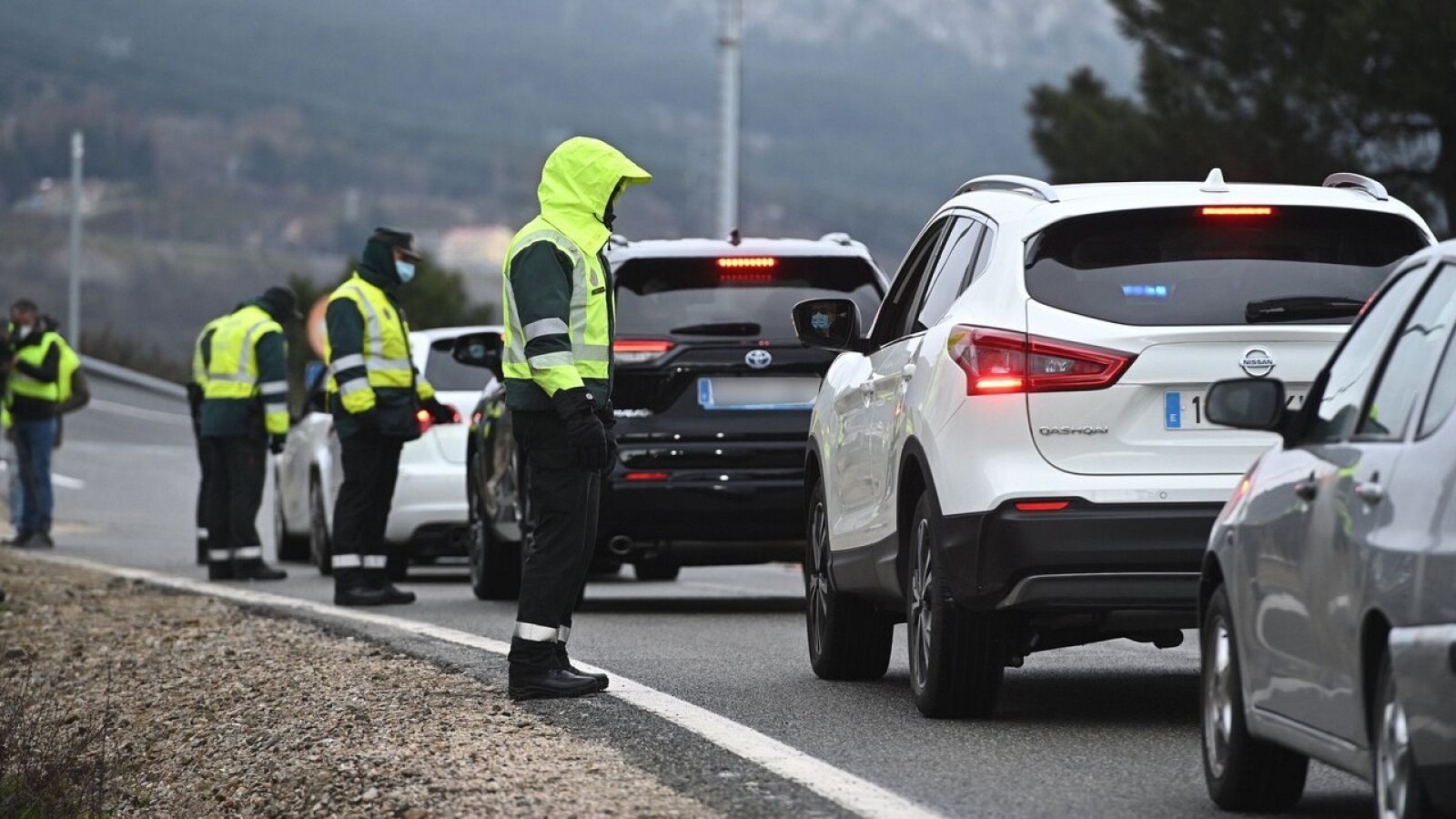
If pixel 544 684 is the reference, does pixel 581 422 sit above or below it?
above

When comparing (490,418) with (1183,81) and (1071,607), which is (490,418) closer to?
(1071,607)

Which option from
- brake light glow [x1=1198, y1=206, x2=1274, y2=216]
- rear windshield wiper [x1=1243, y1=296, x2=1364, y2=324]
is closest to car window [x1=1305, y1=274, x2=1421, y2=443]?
rear windshield wiper [x1=1243, y1=296, x2=1364, y2=324]

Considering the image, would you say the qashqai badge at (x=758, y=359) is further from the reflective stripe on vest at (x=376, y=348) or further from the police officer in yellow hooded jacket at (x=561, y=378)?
the police officer in yellow hooded jacket at (x=561, y=378)

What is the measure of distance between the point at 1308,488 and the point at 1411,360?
16.2 inches

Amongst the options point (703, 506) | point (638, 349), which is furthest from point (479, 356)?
point (703, 506)

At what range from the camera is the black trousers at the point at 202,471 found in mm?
19141

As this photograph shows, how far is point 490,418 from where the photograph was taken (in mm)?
14953

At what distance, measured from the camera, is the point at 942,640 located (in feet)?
26.4

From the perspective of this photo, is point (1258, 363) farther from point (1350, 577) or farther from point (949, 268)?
point (1350, 577)

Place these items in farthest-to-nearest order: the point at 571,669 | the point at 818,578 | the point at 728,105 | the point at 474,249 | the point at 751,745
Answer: the point at 474,249
the point at 728,105
the point at 818,578
the point at 571,669
the point at 751,745

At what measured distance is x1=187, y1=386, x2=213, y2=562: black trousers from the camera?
19.1 m

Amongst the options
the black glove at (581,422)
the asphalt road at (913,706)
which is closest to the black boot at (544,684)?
the asphalt road at (913,706)

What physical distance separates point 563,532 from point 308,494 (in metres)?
10.9

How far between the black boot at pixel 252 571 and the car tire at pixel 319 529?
0.78 m
